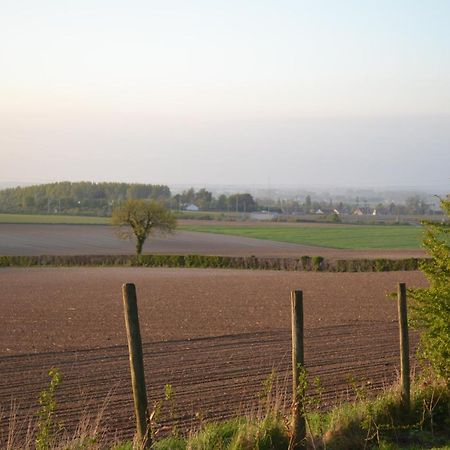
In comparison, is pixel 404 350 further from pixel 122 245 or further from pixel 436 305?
pixel 122 245

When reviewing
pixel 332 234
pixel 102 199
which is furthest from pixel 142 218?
pixel 102 199

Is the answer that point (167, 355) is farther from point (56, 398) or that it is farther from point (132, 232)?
point (132, 232)

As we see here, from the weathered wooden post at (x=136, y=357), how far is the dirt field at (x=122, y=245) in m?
69.8

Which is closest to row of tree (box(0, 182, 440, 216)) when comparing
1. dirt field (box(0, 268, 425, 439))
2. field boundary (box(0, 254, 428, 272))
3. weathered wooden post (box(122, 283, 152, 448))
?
field boundary (box(0, 254, 428, 272))

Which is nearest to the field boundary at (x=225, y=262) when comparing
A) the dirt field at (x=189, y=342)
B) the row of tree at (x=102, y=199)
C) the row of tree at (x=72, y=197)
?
the dirt field at (x=189, y=342)

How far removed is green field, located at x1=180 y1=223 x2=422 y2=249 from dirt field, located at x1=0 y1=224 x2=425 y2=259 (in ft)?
16.5

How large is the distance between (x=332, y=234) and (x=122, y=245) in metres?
31.9

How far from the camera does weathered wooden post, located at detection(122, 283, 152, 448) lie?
7.86 metres

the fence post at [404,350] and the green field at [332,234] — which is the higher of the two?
the fence post at [404,350]

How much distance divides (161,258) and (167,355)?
154ft

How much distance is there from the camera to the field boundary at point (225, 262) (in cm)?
6009

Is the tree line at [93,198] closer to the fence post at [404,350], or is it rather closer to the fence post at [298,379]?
the fence post at [404,350]

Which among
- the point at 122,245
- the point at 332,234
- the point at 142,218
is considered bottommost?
the point at 332,234

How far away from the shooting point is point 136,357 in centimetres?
797
